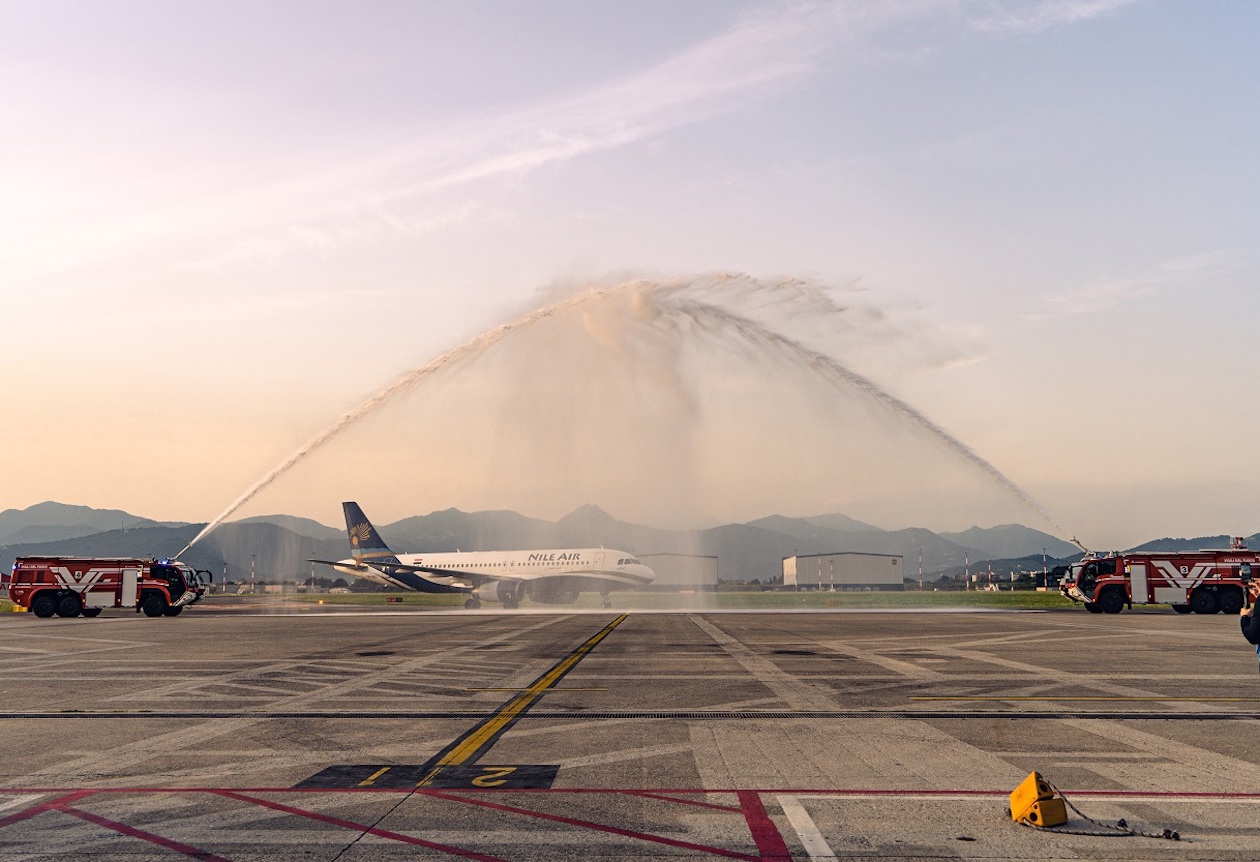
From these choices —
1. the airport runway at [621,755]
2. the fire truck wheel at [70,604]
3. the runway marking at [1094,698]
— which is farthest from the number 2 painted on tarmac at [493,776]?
the fire truck wheel at [70,604]

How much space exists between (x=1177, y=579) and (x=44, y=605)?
212ft

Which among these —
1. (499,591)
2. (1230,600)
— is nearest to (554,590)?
(499,591)

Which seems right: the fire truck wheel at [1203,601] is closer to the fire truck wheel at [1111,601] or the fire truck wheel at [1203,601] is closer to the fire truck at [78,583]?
the fire truck wheel at [1111,601]

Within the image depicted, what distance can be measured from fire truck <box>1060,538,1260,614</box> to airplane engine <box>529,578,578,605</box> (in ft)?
124

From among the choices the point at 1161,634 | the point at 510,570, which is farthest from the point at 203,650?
the point at 510,570

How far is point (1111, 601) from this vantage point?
5516 centimetres

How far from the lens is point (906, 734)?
13.9m

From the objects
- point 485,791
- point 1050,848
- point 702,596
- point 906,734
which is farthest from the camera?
point 702,596

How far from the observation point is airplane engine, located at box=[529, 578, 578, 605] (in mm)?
76562

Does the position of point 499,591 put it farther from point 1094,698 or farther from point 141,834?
point 141,834

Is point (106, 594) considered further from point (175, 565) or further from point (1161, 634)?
point (1161, 634)

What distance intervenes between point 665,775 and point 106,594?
55.3m

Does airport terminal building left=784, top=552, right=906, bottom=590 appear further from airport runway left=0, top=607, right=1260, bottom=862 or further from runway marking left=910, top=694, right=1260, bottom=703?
runway marking left=910, top=694, right=1260, bottom=703

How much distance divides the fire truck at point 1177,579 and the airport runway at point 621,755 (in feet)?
93.5
